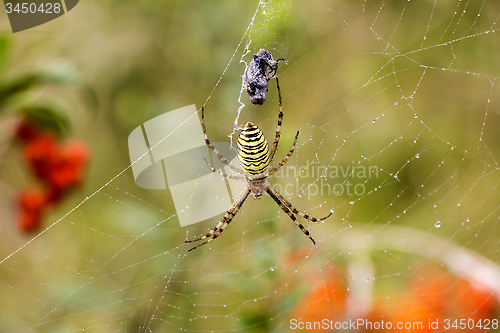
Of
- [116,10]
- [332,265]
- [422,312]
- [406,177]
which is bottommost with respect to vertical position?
[422,312]

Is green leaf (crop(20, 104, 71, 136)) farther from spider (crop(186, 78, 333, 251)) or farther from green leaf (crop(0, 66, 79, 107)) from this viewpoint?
spider (crop(186, 78, 333, 251))

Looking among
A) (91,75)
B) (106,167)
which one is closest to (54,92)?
(91,75)

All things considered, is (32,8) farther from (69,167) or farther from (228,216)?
(228,216)

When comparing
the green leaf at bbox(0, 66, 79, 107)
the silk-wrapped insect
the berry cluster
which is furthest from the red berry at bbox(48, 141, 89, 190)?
the silk-wrapped insect

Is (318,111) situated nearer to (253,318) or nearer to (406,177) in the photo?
(406,177)

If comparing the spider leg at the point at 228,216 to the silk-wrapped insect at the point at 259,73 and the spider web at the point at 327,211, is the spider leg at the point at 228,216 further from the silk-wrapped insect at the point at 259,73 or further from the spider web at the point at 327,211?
the silk-wrapped insect at the point at 259,73
